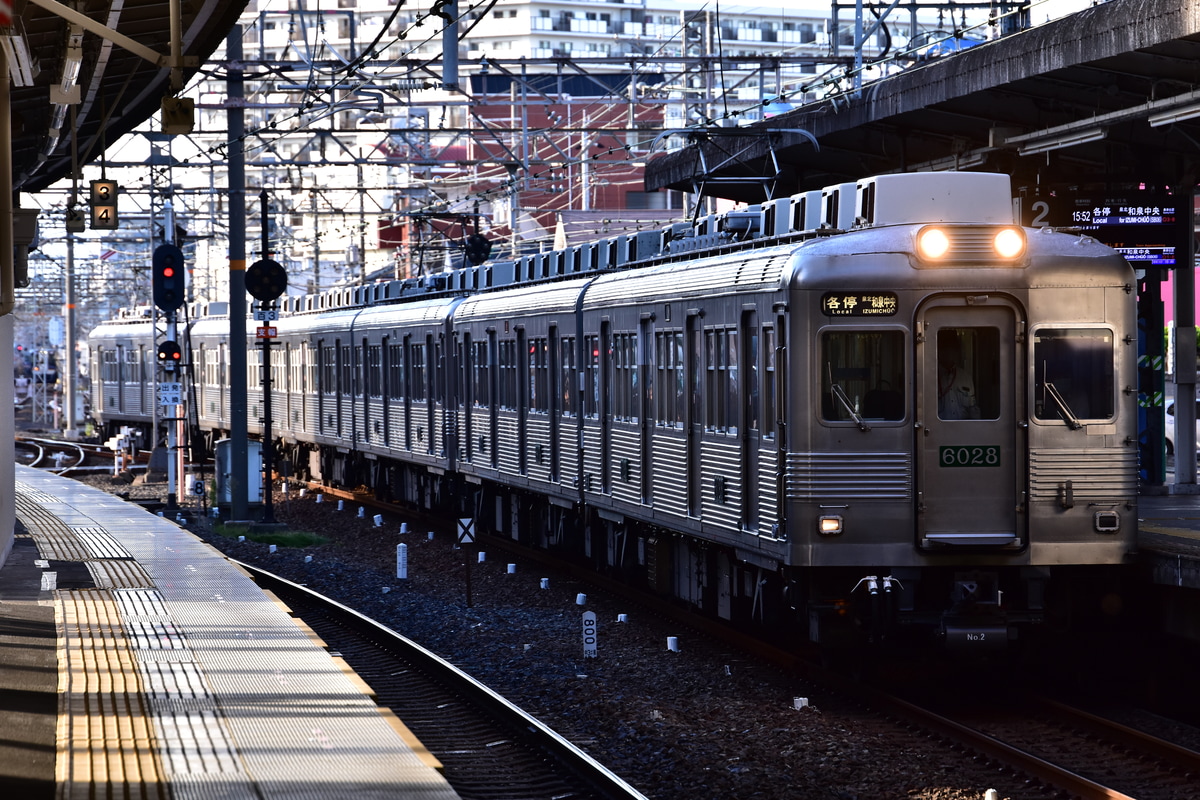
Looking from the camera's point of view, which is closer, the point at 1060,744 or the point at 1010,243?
the point at 1060,744

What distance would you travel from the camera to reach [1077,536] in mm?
10773

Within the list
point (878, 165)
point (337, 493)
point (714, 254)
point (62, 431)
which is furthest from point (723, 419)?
point (62, 431)

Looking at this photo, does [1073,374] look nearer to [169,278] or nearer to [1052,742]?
[1052,742]

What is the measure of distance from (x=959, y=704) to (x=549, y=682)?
288 cm

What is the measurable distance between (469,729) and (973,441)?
12.0ft

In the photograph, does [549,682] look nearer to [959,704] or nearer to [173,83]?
[959,704]

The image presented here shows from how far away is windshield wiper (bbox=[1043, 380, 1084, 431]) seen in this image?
35.4 feet

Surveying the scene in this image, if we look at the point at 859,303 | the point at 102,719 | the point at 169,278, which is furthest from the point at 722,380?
the point at 169,278

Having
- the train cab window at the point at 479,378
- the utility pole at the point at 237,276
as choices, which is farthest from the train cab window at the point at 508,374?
the utility pole at the point at 237,276

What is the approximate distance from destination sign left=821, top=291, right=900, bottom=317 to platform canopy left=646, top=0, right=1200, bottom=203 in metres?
2.94

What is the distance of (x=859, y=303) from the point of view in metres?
10.8

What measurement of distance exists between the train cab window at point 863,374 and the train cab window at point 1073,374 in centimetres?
88

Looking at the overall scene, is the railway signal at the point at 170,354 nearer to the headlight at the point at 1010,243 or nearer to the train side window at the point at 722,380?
the train side window at the point at 722,380

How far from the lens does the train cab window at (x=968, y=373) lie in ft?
35.7
